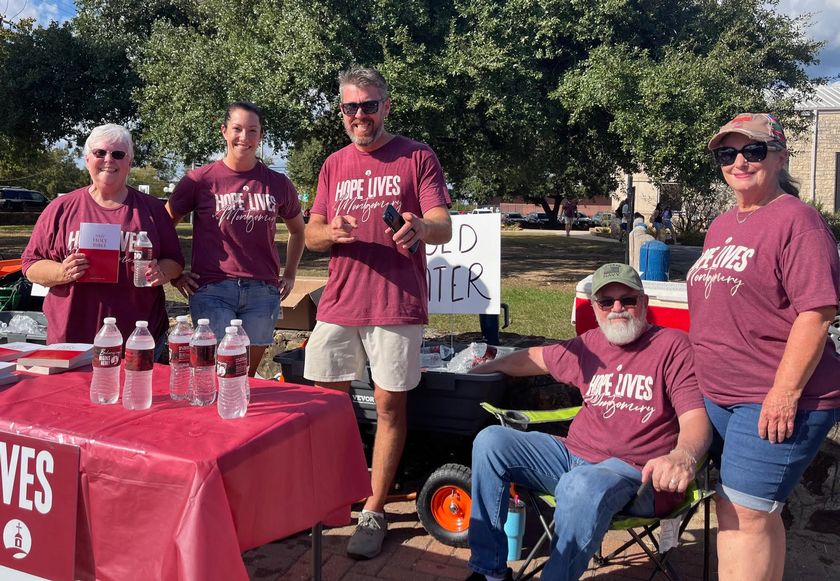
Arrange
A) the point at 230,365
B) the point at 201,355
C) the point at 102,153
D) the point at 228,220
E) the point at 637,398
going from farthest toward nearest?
1. the point at 228,220
2. the point at 102,153
3. the point at 637,398
4. the point at 201,355
5. the point at 230,365

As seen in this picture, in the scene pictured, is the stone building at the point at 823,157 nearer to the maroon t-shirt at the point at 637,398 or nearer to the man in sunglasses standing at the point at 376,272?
the man in sunglasses standing at the point at 376,272

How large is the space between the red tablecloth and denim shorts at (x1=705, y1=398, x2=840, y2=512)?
137 cm

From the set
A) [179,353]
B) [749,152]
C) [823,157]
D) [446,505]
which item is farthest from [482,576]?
[823,157]

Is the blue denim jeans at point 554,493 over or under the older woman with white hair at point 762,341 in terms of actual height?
under

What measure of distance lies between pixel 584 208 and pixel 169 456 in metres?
71.4

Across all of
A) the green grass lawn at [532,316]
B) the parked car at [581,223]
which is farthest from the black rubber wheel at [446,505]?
the parked car at [581,223]

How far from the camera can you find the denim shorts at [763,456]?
2.32m

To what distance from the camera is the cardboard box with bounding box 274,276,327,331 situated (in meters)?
4.89

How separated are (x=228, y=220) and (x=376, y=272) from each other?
2.66ft

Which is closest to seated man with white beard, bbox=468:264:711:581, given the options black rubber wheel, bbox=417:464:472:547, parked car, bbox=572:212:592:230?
black rubber wheel, bbox=417:464:472:547

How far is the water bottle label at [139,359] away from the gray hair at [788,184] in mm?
2305

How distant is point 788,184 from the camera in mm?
2527

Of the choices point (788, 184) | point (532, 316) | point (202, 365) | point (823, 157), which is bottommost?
point (532, 316)

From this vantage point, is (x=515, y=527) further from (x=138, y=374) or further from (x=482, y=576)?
(x=138, y=374)
